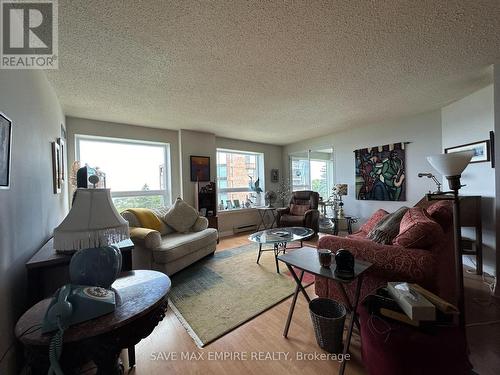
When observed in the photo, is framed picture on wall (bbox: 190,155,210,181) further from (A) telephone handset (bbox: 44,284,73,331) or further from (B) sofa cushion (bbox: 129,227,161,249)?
(A) telephone handset (bbox: 44,284,73,331)

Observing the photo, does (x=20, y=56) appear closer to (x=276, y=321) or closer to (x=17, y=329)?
(x=17, y=329)

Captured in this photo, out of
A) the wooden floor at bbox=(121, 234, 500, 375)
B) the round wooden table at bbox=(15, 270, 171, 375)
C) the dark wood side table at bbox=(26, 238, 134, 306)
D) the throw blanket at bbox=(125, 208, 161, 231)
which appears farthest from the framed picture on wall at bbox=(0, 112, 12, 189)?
the throw blanket at bbox=(125, 208, 161, 231)

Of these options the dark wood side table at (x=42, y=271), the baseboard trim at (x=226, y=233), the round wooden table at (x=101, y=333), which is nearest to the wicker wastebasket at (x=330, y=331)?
the round wooden table at (x=101, y=333)

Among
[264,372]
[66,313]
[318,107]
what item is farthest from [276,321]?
[318,107]

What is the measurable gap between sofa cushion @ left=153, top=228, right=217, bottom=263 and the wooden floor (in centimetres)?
75

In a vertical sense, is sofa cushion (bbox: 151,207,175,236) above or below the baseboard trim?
above

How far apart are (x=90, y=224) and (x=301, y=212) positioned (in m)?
4.02

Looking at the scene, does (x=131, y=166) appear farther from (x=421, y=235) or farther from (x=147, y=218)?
(x=421, y=235)

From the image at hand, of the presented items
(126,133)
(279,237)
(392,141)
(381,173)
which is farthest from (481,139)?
(126,133)

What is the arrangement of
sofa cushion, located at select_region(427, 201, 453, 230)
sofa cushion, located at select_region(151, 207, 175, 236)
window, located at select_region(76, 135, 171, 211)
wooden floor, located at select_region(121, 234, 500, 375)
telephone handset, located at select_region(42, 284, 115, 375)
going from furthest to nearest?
1. window, located at select_region(76, 135, 171, 211)
2. sofa cushion, located at select_region(151, 207, 175, 236)
3. sofa cushion, located at select_region(427, 201, 453, 230)
4. wooden floor, located at select_region(121, 234, 500, 375)
5. telephone handset, located at select_region(42, 284, 115, 375)

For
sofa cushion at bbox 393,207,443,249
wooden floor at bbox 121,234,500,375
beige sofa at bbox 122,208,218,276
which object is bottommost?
wooden floor at bbox 121,234,500,375

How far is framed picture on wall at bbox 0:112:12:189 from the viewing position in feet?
3.45

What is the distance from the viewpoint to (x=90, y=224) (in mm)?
1064

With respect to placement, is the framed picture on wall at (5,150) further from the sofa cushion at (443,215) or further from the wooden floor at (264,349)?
the sofa cushion at (443,215)
